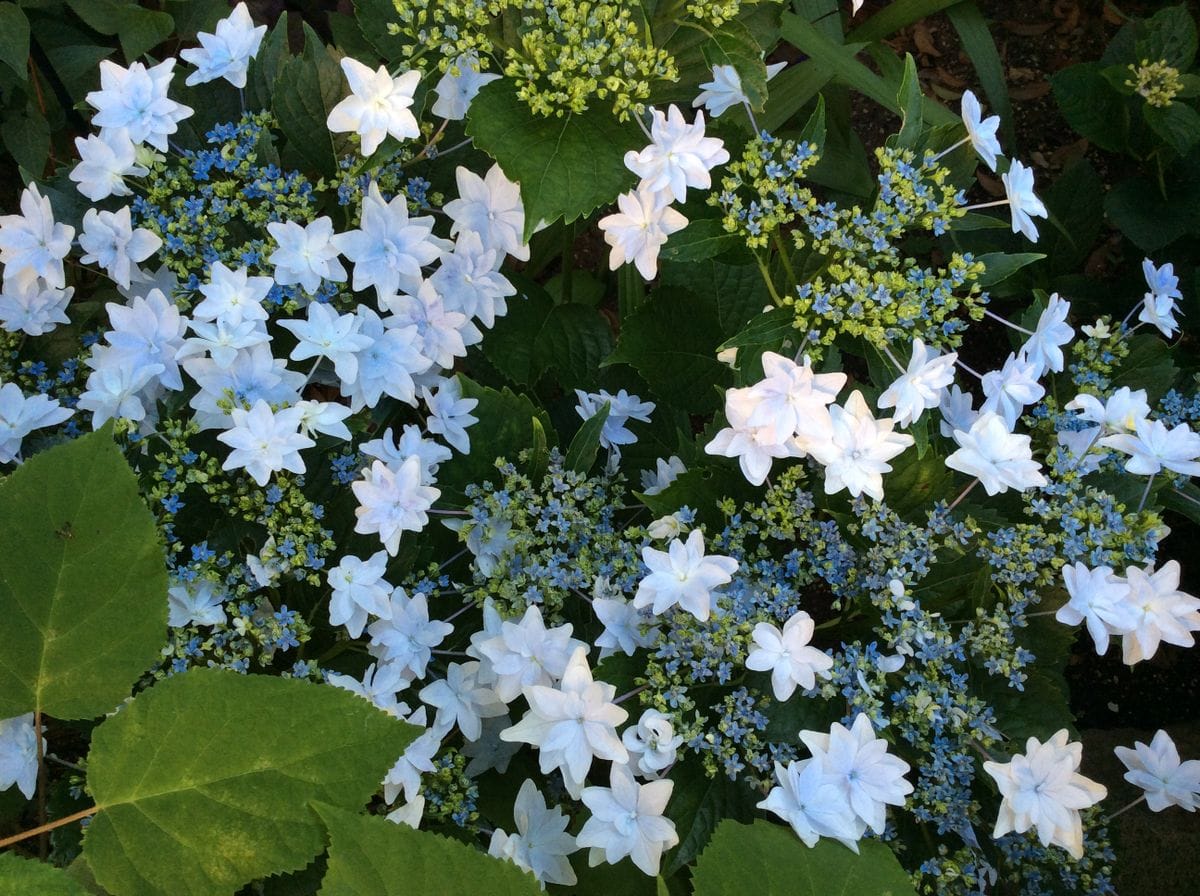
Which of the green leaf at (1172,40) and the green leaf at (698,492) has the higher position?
the green leaf at (1172,40)

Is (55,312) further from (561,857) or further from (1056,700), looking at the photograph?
(1056,700)

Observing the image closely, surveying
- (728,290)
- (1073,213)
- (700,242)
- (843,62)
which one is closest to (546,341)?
(728,290)

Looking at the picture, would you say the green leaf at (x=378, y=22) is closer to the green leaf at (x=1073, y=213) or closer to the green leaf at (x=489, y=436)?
the green leaf at (x=489, y=436)

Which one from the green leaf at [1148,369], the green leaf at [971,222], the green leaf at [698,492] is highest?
the green leaf at [971,222]

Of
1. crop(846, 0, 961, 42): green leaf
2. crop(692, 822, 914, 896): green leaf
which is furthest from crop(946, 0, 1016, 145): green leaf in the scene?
crop(692, 822, 914, 896): green leaf

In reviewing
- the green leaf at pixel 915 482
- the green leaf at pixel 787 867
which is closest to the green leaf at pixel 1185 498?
the green leaf at pixel 915 482

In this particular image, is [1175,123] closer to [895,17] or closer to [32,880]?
[895,17]

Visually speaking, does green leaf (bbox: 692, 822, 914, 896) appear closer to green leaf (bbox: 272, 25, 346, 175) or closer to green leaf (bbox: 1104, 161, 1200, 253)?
green leaf (bbox: 272, 25, 346, 175)

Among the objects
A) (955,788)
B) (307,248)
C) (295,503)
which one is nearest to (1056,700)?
(955,788)
